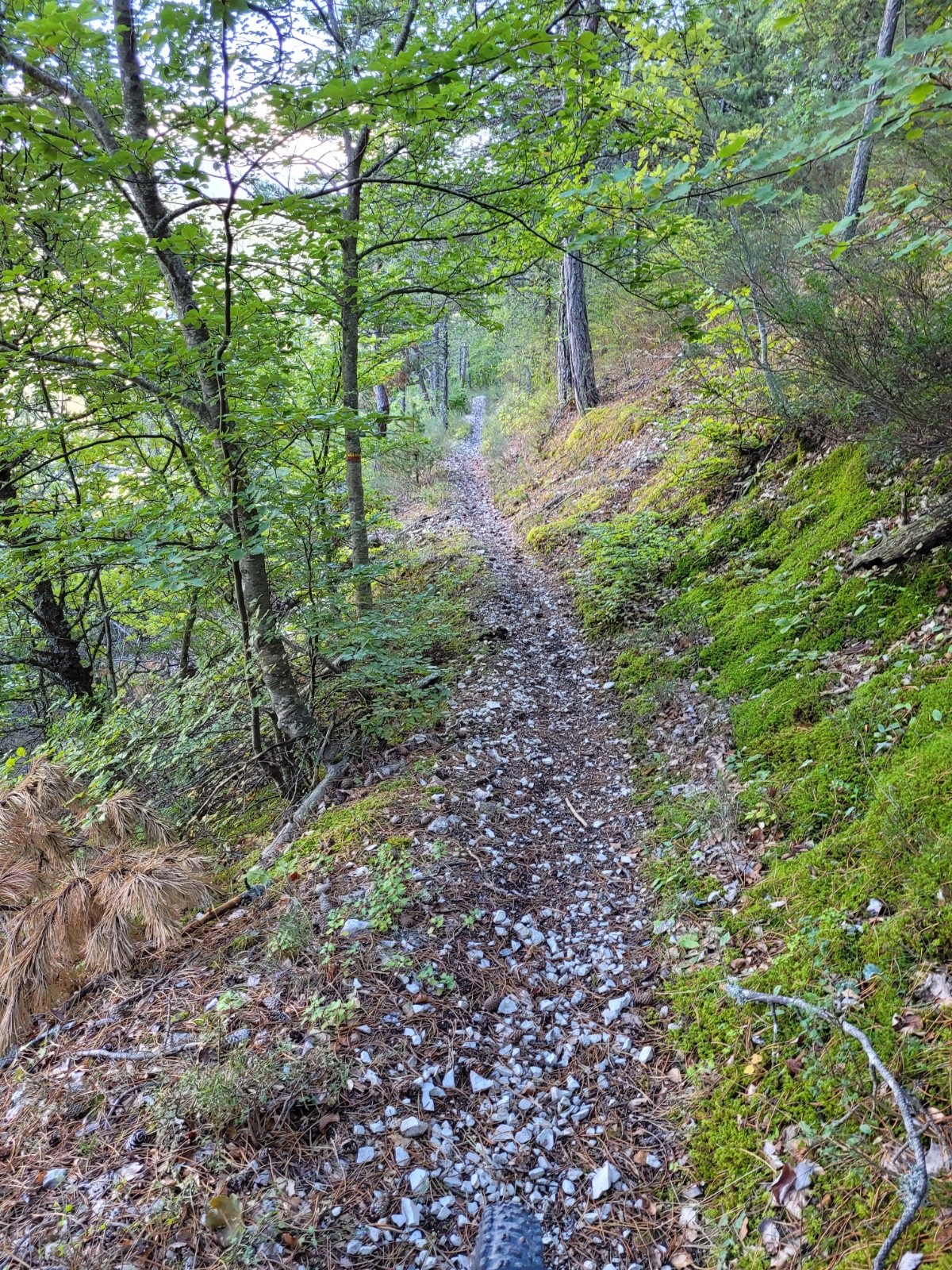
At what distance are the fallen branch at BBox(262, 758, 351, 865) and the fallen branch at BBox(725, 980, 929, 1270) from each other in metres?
3.74

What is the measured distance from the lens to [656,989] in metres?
3.36

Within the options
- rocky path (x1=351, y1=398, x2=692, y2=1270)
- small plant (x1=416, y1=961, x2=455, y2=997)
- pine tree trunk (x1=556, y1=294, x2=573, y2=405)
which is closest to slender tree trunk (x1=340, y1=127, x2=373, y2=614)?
rocky path (x1=351, y1=398, x2=692, y2=1270)

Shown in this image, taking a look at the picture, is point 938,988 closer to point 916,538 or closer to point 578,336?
point 916,538

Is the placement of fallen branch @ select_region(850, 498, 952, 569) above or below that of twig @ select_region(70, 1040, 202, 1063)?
above

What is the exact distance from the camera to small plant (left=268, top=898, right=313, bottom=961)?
12.0 feet

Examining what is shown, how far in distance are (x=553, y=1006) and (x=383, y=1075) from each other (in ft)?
3.16

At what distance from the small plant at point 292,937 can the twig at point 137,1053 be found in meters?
0.60

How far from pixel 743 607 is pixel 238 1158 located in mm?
5349

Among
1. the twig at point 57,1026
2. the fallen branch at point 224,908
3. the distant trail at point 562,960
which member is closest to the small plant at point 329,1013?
the distant trail at point 562,960

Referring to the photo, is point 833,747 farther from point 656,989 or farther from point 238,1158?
point 238,1158

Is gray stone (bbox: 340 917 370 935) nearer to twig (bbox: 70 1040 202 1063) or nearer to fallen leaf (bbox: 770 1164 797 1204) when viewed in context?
twig (bbox: 70 1040 202 1063)

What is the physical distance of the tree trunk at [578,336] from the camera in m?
14.1

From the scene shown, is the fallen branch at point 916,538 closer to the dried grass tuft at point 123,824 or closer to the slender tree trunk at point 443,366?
the dried grass tuft at point 123,824

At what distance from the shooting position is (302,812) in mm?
5477
